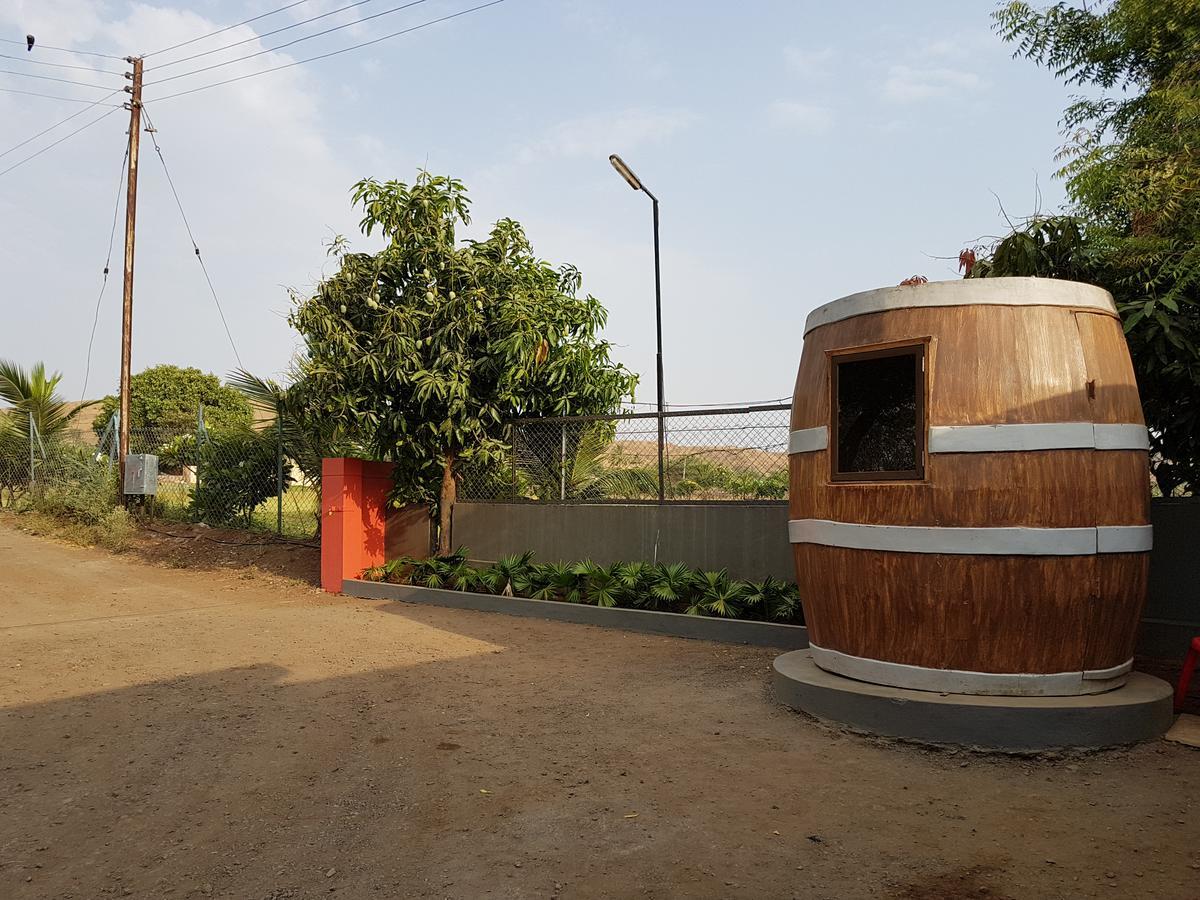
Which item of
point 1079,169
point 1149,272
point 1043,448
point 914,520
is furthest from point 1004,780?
point 1079,169

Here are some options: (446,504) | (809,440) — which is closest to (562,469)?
(446,504)

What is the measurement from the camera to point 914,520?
184 inches

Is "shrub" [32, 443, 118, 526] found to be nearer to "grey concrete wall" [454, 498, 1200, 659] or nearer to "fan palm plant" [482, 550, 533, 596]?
"grey concrete wall" [454, 498, 1200, 659]

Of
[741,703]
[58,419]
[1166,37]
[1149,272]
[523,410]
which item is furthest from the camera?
[58,419]

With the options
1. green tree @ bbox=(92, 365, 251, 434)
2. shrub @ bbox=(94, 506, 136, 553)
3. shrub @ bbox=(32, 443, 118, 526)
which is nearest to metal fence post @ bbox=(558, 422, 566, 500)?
shrub @ bbox=(94, 506, 136, 553)

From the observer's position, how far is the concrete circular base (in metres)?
4.39

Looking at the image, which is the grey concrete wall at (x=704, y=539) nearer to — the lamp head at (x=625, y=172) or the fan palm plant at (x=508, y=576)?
the fan palm plant at (x=508, y=576)

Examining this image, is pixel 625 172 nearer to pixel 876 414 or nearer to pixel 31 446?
pixel 876 414

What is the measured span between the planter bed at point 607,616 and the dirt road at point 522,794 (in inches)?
26.3

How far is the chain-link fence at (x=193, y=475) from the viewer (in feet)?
46.2

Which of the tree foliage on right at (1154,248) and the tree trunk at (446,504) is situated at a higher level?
the tree foliage on right at (1154,248)

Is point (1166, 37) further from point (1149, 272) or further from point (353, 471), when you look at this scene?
point (353, 471)

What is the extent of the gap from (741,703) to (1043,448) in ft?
7.81

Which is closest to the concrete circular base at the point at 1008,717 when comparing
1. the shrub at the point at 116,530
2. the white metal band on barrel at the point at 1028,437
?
the white metal band on barrel at the point at 1028,437
